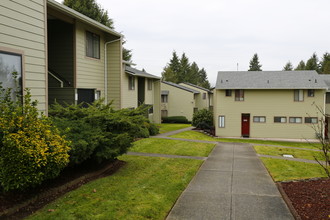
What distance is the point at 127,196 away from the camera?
343 inches

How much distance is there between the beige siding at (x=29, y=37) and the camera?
896 cm

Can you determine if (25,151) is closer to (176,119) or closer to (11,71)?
(11,71)

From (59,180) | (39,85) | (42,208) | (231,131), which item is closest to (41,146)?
(42,208)

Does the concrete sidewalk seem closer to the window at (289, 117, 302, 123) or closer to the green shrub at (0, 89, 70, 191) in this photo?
the green shrub at (0, 89, 70, 191)

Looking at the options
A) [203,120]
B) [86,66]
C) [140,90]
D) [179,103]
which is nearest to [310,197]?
[86,66]

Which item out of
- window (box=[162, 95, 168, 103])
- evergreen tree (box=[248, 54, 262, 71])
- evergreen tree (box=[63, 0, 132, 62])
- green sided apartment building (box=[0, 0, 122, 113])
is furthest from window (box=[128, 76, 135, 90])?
evergreen tree (box=[248, 54, 262, 71])

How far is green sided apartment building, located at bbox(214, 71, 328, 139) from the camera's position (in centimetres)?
3259

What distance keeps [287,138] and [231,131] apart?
5.94m

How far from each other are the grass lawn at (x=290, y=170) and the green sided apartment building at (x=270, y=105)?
57.5 ft

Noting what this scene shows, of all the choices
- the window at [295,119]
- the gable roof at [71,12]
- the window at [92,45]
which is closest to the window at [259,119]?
the window at [295,119]

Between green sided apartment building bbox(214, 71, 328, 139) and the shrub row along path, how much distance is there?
19.7 m

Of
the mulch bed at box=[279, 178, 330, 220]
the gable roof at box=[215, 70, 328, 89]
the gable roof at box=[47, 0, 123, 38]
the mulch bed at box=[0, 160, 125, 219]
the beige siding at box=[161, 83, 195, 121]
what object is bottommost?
the mulch bed at box=[279, 178, 330, 220]

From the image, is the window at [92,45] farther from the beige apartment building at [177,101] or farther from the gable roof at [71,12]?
the beige apartment building at [177,101]

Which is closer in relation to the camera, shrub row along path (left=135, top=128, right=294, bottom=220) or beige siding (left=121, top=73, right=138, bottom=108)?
shrub row along path (left=135, top=128, right=294, bottom=220)
